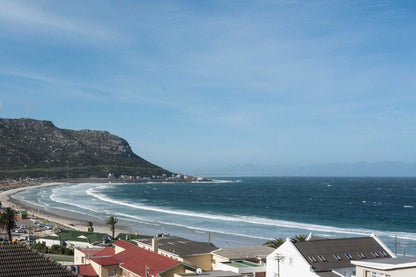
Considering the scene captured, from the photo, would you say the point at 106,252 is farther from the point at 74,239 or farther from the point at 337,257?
the point at 337,257

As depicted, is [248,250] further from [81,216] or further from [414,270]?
[81,216]

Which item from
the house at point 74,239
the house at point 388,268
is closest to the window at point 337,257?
the house at point 388,268

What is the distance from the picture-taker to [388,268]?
23.2 meters

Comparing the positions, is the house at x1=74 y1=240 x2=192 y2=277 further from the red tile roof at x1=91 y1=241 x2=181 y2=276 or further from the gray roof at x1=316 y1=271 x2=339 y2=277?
the gray roof at x1=316 y1=271 x2=339 y2=277

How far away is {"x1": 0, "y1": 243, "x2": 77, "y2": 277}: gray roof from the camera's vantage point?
544 inches

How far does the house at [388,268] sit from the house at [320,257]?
4873 millimetres

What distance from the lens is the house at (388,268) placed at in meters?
22.9

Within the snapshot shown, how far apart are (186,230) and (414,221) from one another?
49.4m

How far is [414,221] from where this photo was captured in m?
96.5

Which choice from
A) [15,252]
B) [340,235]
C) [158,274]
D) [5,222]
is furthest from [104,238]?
[15,252]

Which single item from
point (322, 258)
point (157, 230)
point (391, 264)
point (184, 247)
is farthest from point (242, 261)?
point (157, 230)

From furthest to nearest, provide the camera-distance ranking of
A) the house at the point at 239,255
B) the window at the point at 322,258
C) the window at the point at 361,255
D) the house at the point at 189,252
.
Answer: the house at the point at 189,252 < the house at the point at 239,255 < the window at the point at 361,255 < the window at the point at 322,258

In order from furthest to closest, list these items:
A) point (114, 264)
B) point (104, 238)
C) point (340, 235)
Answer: point (340, 235) → point (104, 238) → point (114, 264)

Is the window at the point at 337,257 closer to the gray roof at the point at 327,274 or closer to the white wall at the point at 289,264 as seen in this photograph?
the gray roof at the point at 327,274
